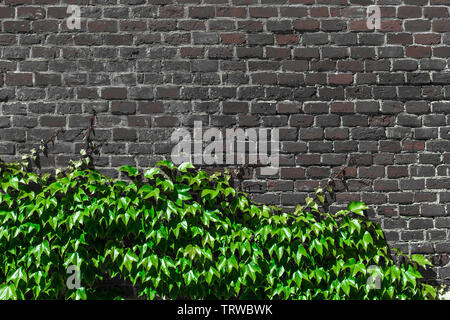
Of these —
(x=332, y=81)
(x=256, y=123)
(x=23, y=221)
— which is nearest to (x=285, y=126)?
(x=256, y=123)

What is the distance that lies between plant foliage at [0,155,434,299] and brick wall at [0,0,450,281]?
0.17 metres

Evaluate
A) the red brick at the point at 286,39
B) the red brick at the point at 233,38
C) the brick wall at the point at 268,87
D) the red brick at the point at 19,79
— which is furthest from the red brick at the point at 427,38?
the red brick at the point at 19,79

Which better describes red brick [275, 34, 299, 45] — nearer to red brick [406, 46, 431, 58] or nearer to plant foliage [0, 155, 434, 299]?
red brick [406, 46, 431, 58]

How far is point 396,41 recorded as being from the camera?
10.3ft

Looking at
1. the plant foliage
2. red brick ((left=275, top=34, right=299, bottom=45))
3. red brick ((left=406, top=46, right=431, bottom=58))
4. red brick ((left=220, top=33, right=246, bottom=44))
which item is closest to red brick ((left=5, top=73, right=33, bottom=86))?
the plant foliage

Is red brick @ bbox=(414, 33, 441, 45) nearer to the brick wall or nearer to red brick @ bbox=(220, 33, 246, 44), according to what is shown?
the brick wall

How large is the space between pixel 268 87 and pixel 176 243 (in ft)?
4.23

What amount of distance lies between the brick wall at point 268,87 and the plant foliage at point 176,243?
0.17 metres

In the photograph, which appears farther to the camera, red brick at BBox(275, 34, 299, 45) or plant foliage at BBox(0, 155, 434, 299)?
red brick at BBox(275, 34, 299, 45)

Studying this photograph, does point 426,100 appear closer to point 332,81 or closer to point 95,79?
point 332,81

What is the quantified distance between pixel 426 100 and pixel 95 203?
248 cm

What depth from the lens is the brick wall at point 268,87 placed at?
3070mm

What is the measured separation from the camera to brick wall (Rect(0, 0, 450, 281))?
3070mm

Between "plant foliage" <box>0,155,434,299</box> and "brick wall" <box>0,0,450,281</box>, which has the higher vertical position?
"brick wall" <box>0,0,450,281</box>
